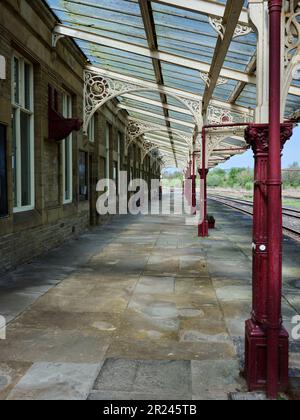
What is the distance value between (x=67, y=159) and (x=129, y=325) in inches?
317

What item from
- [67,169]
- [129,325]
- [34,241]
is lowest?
[129,325]

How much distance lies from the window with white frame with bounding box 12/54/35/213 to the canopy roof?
5.60 feet

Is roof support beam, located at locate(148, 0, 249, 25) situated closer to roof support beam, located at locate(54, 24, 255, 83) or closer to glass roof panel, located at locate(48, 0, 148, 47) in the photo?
glass roof panel, located at locate(48, 0, 148, 47)

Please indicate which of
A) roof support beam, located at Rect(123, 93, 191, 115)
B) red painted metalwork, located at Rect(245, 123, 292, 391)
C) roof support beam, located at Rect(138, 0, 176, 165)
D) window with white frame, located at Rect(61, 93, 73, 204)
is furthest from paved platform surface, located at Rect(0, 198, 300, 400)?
A: roof support beam, located at Rect(123, 93, 191, 115)

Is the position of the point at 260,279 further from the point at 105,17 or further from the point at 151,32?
the point at 105,17

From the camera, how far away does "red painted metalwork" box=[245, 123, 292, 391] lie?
11.1 ft

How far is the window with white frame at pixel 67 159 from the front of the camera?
1190 cm

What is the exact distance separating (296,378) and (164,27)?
771 cm

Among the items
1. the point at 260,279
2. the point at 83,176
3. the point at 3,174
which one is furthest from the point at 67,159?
the point at 260,279

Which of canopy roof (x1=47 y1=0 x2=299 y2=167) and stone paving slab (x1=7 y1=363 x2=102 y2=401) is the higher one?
canopy roof (x1=47 y1=0 x2=299 y2=167)

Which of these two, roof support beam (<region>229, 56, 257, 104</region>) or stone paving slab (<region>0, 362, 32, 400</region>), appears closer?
stone paving slab (<region>0, 362, 32, 400</region>)

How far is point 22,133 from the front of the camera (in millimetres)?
8883
